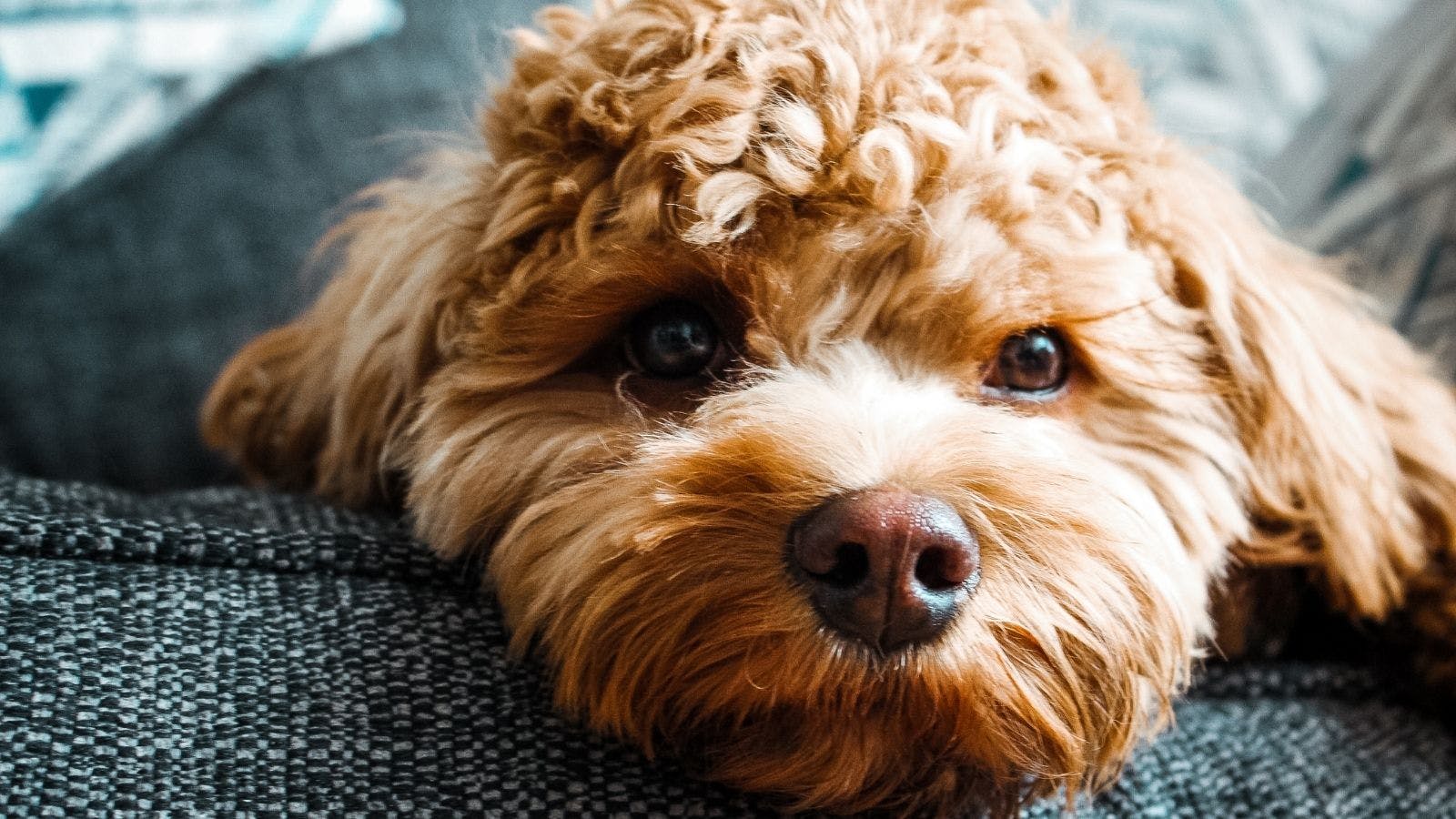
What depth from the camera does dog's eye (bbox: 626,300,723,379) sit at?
128 cm

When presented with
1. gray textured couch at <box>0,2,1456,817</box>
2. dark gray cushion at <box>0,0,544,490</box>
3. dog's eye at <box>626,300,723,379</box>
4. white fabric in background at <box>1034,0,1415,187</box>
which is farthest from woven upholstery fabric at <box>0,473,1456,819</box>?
white fabric in background at <box>1034,0,1415,187</box>

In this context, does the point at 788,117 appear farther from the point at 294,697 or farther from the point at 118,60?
the point at 118,60

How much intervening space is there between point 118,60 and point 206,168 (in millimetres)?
266

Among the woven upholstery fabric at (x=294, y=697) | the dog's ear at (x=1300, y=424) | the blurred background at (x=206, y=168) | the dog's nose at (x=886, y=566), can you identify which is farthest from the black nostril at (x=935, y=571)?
the blurred background at (x=206, y=168)

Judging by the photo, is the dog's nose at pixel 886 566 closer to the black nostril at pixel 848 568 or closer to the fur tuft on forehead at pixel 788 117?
the black nostril at pixel 848 568

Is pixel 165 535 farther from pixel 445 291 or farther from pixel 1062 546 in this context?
pixel 1062 546

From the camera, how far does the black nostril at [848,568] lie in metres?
0.99

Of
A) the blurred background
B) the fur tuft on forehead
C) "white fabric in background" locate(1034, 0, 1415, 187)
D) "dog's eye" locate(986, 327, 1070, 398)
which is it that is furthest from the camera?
"white fabric in background" locate(1034, 0, 1415, 187)

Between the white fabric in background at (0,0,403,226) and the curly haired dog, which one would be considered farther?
the white fabric in background at (0,0,403,226)

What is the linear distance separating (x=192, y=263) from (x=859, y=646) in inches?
66.4

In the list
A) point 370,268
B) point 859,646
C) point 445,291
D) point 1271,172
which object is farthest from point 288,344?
point 1271,172

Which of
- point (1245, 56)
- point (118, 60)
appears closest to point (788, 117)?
point (118, 60)

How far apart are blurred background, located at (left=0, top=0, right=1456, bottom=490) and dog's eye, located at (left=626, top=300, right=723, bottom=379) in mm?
912

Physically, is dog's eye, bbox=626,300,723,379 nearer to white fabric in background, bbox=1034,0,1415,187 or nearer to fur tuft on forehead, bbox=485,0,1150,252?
fur tuft on forehead, bbox=485,0,1150,252
